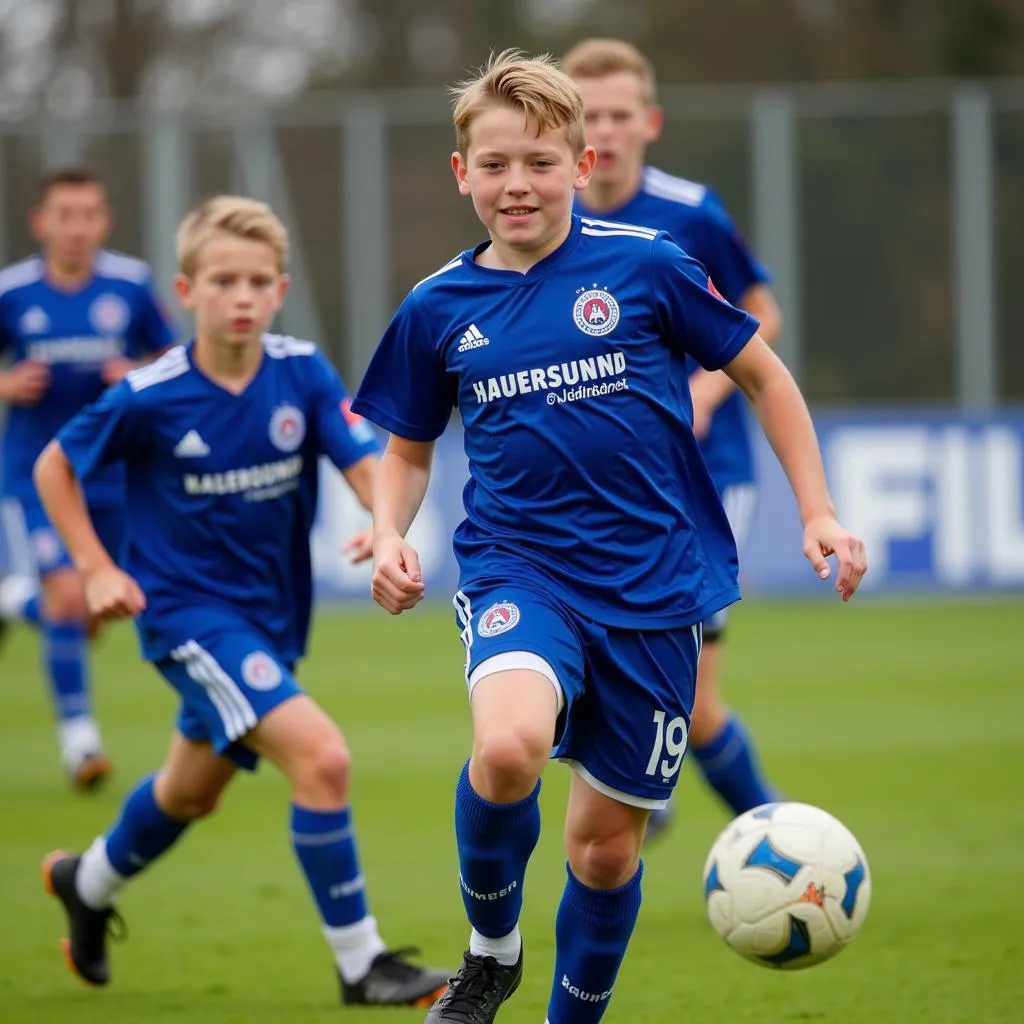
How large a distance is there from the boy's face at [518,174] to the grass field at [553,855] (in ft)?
6.03

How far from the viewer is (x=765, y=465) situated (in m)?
14.8

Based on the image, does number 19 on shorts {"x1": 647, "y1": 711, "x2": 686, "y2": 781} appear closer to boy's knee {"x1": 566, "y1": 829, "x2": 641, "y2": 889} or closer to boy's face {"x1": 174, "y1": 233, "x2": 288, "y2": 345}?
boy's knee {"x1": 566, "y1": 829, "x2": 641, "y2": 889}

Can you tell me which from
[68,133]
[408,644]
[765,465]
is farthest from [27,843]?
[68,133]

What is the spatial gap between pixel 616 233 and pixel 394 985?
6.25 ft

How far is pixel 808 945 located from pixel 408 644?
932cm

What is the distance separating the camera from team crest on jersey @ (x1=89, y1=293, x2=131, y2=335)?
9.11m

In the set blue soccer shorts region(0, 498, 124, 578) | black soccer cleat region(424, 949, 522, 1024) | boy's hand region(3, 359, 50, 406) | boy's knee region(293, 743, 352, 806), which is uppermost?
boy's hand region(3, 359, 50, 406)

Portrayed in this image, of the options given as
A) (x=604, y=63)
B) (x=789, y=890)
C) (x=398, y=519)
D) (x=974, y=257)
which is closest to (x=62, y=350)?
(x=604, y=63)

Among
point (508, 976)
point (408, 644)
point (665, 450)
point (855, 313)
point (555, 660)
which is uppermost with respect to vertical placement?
point (665, 450)

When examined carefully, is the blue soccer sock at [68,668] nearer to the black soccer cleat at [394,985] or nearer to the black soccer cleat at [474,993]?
the black soccer cleat at [394,985]

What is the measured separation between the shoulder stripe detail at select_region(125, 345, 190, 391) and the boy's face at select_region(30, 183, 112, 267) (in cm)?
371

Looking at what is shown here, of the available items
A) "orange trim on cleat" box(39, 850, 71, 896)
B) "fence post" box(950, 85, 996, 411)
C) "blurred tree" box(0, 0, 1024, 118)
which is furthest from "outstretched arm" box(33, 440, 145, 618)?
"blurred tree" box(0, 0, 1024, 118)

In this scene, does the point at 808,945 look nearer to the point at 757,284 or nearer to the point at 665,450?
the point at 665,450

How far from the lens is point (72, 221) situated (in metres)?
9.02
